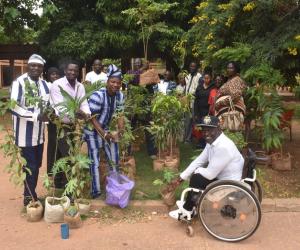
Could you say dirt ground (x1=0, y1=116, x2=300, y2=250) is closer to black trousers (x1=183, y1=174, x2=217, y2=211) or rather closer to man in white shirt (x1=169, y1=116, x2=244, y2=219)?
black trousers (x1=183, y1=174, x2=217, y2=211)

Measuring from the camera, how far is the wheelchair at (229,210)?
433 cm

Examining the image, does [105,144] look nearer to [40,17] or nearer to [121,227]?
[121,227]

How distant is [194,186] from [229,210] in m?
0.47

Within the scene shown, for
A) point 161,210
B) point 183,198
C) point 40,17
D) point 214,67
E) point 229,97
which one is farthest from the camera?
point 40,17

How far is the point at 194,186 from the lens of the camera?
4.68 meters

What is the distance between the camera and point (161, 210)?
543cm

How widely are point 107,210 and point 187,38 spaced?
438 cm

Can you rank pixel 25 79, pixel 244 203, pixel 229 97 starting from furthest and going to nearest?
pixel 229 97
pixel 25 79
pixel 244 203

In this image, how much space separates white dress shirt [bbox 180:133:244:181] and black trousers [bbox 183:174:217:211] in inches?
2.6

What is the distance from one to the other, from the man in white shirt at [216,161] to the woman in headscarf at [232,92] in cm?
188

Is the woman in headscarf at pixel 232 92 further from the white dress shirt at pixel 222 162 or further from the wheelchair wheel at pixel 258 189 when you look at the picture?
the white dress shirt at pixel 222 162

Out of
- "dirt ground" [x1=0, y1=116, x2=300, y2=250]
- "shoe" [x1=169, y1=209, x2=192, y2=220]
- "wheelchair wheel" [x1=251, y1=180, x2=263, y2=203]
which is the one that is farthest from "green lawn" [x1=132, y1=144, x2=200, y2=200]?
"wheelchair wheel" [x1=251, y1=180, x2=263, y2=203]

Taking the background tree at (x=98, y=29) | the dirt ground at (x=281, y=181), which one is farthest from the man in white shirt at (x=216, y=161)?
the background tree at (x=98, y=29)

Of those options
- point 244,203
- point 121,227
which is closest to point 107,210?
point 121,227
